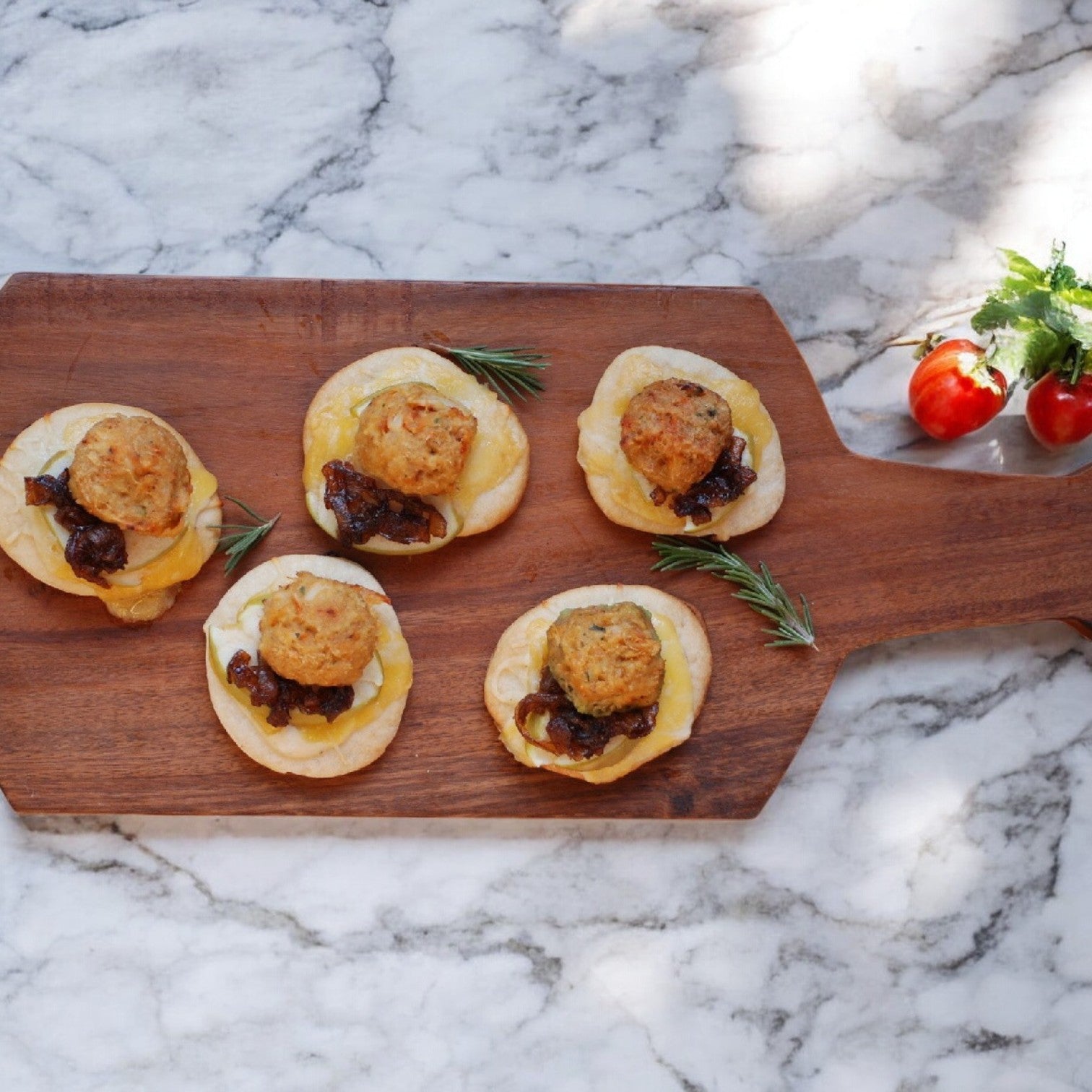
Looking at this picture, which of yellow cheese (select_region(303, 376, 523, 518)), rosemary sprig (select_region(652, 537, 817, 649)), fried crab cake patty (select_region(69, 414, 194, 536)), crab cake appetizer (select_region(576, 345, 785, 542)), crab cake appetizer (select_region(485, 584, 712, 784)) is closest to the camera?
fried crab cake patty (select_region(69, 414, 194, 536))

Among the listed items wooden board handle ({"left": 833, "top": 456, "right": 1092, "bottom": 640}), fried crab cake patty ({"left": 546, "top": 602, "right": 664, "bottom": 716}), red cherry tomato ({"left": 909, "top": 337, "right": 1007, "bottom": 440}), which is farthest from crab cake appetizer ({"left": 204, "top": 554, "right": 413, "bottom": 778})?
red cherry tomato ({"left": 909, "top": 337, "right": 1007, "bottom": 440})

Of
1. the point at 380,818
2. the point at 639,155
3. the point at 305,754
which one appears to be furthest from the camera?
the point at 639,155

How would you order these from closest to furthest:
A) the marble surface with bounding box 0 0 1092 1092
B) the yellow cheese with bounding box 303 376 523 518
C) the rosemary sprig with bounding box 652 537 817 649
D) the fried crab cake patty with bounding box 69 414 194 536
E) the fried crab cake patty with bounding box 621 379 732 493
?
1. the fried crab cake patty with bounding box 69 414 194 536
2. the fried crab cake patty with bounding box 621 379 732 493
3. the yellow cheese with bounding box 303 376 523 518
4. the rosemary sprig with bounding box 652 537 817 649
5. the marble surface with bounding box 0 0 1092 1092

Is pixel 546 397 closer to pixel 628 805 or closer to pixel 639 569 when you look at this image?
pixel 639 569

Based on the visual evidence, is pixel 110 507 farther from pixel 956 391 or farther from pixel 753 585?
pixel 956 391

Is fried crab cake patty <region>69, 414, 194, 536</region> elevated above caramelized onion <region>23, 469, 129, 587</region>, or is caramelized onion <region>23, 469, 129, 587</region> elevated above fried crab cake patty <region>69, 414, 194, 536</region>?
fried crab cake patty <region>69, 414, 194, 536</region>

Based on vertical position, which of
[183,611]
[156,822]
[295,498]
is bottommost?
[156,822]

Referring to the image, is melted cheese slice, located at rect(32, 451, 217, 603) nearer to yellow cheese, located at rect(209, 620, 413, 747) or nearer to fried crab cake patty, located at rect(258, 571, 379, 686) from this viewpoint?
yellow cheese, located at rect(209, 620, 413, 747)

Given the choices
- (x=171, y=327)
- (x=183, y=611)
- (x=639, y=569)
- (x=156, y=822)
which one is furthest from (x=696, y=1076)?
(x=171, y=327)
